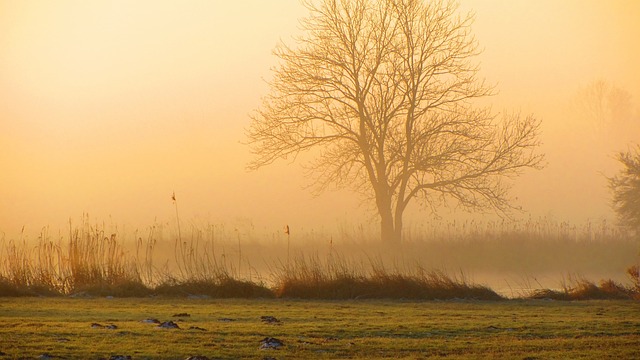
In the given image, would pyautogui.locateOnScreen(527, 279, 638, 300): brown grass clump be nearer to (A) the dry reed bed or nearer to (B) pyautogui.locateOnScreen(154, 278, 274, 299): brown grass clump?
(A) the dry reed bed

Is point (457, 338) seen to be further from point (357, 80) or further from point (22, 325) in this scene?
point (357, 80)

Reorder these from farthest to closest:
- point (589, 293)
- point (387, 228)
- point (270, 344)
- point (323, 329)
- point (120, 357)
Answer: point (387, 228), point (589, 293), point (323, 329), point (270, 344), point (120, 357)

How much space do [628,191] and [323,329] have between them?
1606 inches

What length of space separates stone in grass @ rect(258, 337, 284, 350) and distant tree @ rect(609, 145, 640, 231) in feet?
137

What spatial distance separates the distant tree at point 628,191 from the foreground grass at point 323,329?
1228 inches

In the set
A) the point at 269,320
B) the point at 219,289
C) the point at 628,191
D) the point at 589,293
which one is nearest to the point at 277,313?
the point at 269,320

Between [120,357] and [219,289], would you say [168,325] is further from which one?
[219,289]

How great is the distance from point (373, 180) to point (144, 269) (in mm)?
20532

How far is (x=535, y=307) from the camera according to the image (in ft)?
74.6

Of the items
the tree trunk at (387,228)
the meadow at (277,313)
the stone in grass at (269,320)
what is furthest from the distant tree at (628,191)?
the stone in grass at (269,320)

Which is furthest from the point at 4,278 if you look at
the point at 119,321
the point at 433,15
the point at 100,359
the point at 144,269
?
the point at 433,15

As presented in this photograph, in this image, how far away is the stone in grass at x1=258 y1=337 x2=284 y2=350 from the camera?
14609mm

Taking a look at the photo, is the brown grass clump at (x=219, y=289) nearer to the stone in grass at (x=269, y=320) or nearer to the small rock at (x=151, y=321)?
the stone in grass at (x=269, y=320)

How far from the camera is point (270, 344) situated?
14.7 meters
